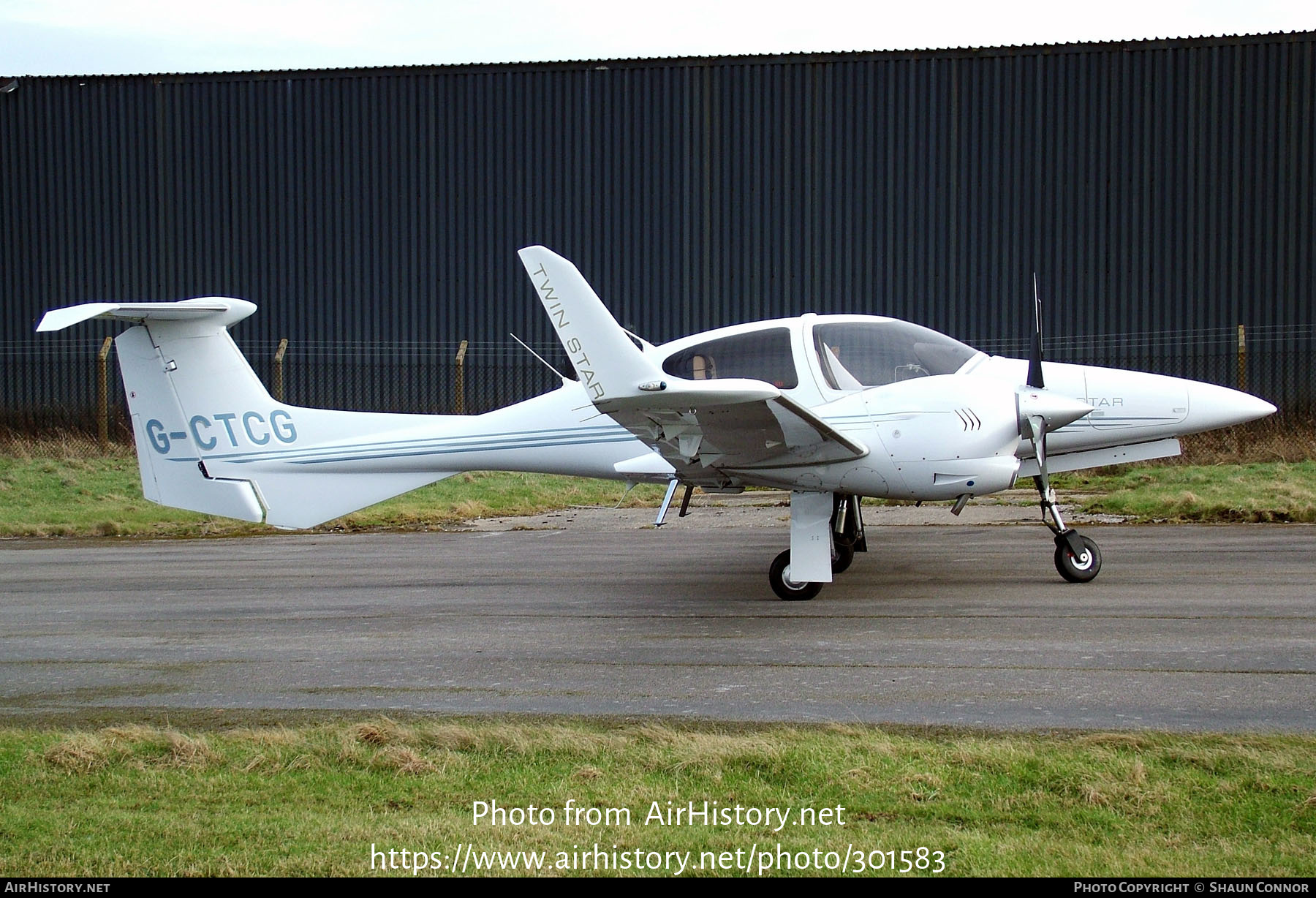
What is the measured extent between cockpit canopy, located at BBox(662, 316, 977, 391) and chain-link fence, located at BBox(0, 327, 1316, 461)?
11.5 meters

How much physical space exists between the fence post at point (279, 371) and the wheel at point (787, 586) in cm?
1355

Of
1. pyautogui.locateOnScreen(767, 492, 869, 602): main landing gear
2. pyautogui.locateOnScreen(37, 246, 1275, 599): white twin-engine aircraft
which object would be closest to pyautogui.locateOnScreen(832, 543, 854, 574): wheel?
pyautogui.locateOnScreen(37, 246, 1275, 599): white twin-engine aircraft

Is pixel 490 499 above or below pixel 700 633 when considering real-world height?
below

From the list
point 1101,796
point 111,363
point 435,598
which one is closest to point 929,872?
point 1101,796

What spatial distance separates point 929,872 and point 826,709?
6.88ft

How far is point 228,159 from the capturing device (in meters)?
26.0

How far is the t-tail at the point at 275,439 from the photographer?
10.4 meters

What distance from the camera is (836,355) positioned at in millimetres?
9461

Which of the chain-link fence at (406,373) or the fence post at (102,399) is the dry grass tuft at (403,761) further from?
the fence post at (102,399)

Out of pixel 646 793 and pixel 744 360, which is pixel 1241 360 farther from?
pixel 646 793

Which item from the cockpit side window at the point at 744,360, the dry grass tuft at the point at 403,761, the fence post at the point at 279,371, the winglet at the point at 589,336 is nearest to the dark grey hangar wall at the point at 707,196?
the fence post at the point at 279,371

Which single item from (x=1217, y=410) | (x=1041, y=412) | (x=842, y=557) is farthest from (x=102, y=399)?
(x=1217, y=410)

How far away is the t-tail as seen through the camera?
10359mm

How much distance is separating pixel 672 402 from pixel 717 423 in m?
0.67
